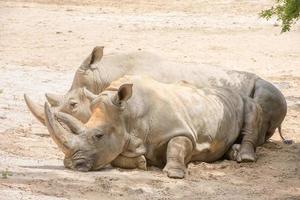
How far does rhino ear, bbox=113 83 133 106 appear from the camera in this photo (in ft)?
31.4

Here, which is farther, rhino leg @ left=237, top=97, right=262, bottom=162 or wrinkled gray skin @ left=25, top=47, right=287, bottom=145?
wrinkled gray skin @ left=25, top=47, right=287, bottom=145

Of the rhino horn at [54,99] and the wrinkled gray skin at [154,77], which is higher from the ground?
the wrinkled gray skin at [154,77]

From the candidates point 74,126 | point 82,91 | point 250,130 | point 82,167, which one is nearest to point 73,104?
point 82,91

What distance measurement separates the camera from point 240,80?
12.1 metres

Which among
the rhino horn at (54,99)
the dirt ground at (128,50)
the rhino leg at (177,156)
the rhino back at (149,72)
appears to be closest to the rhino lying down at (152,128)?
the rhino leg at (177,156)

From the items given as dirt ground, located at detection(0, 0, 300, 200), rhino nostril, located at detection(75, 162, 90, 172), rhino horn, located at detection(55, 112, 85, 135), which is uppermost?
rhino horn, located at detection(55, 112, 85, 135)

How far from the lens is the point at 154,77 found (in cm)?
1137

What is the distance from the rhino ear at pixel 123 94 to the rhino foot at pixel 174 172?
2.69ft

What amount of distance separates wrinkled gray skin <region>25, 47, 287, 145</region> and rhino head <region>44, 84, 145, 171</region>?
1.24 metres

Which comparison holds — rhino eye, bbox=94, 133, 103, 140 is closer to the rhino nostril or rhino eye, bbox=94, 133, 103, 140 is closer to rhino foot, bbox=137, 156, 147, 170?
the rhino nostril

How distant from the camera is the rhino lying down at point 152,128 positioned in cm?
938

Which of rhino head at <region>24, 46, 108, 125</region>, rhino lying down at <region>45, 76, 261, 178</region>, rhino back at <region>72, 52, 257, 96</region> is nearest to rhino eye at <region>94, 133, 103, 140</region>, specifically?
rhino lying down at <region>45, 76, 261, 178</region>

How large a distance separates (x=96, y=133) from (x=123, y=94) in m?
0.51

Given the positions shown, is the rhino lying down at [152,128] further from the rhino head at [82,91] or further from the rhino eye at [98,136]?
the rhino head at [82,91]
